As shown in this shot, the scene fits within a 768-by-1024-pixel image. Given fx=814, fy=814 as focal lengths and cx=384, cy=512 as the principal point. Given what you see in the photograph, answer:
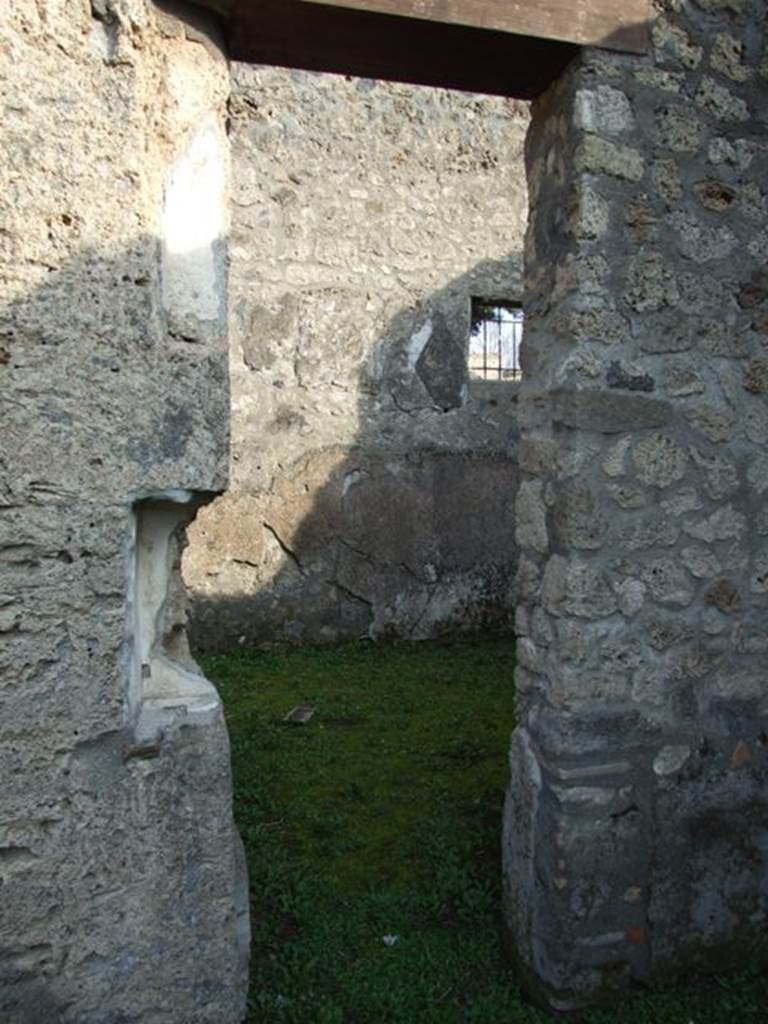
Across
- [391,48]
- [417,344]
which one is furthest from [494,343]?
[391,48]

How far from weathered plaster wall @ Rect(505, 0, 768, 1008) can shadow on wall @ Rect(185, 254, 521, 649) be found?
11.7 ft

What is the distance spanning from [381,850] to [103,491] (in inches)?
83.1

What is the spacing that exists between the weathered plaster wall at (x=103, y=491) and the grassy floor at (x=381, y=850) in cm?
70

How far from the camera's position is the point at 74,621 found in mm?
1762

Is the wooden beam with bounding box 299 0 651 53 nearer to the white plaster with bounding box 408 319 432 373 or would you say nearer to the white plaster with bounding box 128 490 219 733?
the white plaster with bounding box 128 490 219 733

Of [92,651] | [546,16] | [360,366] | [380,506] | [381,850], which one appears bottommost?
[381,850]

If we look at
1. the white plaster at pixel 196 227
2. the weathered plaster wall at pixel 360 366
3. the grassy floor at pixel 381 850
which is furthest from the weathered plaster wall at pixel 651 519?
Answer: the weathered plaster wall at pixel 360 366

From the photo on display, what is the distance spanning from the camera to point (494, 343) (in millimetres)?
6680

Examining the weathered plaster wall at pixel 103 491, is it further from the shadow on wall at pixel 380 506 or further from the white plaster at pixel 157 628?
the shadow on wall at pixel 380 506

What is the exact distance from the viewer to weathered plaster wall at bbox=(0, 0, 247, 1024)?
171cm

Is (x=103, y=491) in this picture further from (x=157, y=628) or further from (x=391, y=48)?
(x=391, y=48)

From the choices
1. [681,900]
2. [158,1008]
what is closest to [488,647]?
[681,900]

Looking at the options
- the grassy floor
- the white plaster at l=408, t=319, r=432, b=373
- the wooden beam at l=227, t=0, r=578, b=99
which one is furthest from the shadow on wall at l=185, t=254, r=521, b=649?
the wooden beam at l=227, t=0, r=578, b=99

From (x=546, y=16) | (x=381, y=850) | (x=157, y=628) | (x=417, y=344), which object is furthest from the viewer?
(x=417, y=344)
